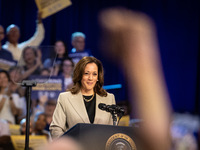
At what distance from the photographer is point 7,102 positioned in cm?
408

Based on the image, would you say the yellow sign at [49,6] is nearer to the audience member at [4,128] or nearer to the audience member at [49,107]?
the audience member at [49,107]

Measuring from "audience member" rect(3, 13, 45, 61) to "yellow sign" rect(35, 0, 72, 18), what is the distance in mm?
112

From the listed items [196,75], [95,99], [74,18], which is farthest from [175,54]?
[95,99]

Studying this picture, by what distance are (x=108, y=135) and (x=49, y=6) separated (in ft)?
13.7

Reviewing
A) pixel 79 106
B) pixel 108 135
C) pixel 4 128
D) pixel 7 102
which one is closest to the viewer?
pixel 108 135

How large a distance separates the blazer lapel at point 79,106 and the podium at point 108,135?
24.0 inches

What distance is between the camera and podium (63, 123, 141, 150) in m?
1.04

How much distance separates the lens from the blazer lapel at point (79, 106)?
1.71 meters

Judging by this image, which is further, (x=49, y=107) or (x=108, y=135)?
(x=49, y=107)

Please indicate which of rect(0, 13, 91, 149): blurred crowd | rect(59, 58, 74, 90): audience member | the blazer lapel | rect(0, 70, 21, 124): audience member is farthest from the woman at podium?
rect(0, 70, 21, 124): audience member

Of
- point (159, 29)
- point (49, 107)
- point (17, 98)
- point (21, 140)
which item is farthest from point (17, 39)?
point (159, 29)

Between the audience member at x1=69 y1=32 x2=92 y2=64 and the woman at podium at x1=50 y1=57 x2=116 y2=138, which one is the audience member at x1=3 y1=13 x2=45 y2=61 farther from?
the woman at podium at x1=50 y1=57 x2=116 y2=138

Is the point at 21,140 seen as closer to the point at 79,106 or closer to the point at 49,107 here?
the point at 49,107

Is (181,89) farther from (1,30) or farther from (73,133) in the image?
(73,133)
